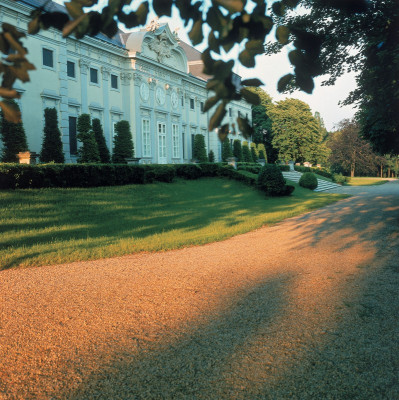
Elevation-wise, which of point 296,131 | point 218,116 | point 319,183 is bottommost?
point 319,183

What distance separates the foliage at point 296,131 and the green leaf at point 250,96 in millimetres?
62428

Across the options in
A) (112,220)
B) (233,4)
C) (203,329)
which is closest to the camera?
(233,4)

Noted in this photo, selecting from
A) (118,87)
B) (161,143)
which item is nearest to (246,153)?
(161,143)

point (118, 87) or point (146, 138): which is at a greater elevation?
point (118, 87)

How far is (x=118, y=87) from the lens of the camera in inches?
1261

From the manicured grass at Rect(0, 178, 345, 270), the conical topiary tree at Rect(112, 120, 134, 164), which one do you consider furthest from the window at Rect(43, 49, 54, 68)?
the manicured grass at Rect(0, 178, 345, 270)

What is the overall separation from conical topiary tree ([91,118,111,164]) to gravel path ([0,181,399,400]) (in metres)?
19.1

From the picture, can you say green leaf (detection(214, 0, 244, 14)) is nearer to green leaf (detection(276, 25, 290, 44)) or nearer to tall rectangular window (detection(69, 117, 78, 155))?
green leaf (detection(276, 25, 290, 44))

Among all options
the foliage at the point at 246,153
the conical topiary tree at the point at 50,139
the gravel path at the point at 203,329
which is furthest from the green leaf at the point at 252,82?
the foliage at the point at 246,153

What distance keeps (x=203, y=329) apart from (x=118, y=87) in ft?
97.5

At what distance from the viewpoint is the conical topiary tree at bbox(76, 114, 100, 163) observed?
78.1 feet

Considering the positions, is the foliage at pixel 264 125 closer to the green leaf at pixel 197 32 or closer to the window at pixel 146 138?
the window at pixel 146 138

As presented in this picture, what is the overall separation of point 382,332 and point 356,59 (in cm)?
1082

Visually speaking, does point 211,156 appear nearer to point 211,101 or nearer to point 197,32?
point 197,32
